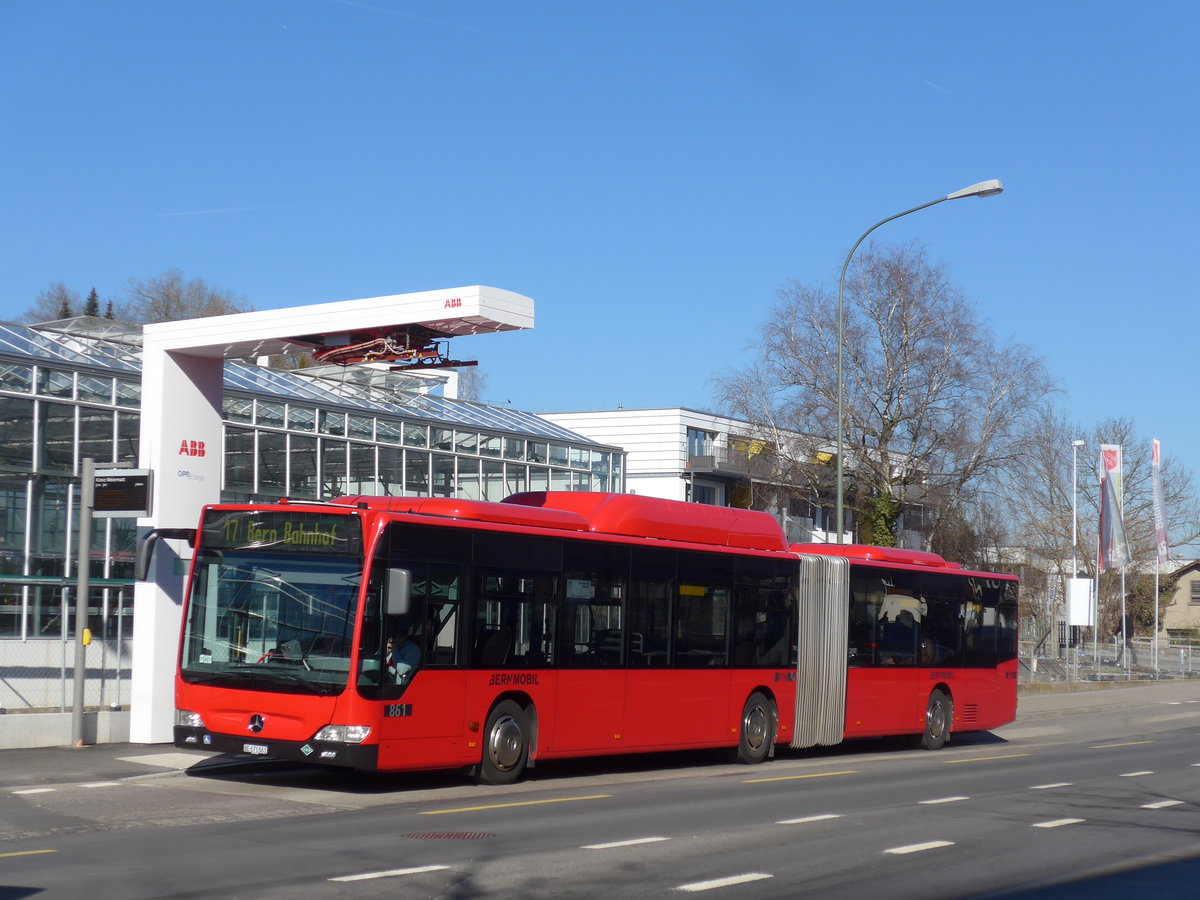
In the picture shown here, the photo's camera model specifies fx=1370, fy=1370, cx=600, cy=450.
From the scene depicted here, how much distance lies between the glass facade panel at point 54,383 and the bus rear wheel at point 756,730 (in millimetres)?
15552

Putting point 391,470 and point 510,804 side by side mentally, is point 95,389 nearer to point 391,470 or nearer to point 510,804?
point 391,470

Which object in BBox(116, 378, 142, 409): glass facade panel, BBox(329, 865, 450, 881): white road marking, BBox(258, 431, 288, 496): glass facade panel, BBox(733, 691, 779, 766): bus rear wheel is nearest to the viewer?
BBox(329, 865, 450, 881): white road marking

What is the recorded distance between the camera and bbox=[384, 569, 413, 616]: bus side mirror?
13.2m

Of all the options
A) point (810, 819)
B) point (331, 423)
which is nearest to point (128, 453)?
point (331, 423)

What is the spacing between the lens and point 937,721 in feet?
76.7

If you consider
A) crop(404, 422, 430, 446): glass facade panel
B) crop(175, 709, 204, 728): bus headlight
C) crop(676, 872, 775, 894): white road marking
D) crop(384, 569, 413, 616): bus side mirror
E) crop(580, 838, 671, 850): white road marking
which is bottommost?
crop(580, 838, 671, 850): white road marking

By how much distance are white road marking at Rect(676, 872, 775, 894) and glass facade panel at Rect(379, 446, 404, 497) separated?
2525 centimetres

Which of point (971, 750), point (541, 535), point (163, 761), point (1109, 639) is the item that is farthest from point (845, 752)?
point (1109, 639)

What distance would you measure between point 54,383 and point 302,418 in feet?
21.5

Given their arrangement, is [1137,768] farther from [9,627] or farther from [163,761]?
[9,627]

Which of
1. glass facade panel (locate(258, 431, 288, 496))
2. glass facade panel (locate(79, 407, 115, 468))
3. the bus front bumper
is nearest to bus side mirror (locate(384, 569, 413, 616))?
the bus front bumper

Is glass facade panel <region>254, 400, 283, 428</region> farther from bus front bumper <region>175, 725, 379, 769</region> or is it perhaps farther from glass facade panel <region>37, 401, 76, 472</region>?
bus front bumper <region>175, 725, 379, 769</region>

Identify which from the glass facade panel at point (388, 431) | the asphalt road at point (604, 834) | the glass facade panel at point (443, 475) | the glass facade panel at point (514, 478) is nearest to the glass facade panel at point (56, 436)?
the glass facade panel at point (388, 431)

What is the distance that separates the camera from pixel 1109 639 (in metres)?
83.2
